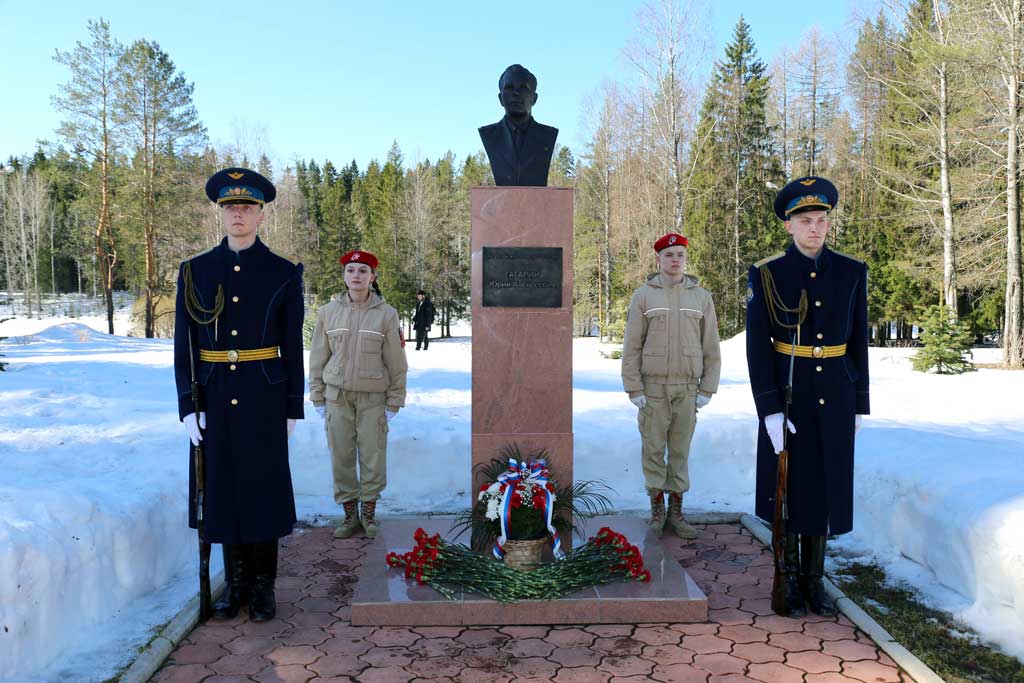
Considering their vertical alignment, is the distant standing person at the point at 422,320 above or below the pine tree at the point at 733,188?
below

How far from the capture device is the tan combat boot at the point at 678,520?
546 centimetres

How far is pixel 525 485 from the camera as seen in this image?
4.39 m

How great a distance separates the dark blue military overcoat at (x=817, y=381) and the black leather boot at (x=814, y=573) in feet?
0.41

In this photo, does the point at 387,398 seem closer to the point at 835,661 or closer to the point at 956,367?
the point at 835,661

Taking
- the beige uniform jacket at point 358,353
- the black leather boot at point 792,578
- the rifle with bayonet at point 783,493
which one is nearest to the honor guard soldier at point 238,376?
the beige uniform jacket at point 358,353

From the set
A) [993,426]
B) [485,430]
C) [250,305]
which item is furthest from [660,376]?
[993,426]

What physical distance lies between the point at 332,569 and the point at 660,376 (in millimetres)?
2569

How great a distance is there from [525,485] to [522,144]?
214cm

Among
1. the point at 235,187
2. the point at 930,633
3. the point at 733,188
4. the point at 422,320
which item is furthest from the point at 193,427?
the point at 733,188

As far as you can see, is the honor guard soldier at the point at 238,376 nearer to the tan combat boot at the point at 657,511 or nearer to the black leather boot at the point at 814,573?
the tan combat boot at the point at 657,511

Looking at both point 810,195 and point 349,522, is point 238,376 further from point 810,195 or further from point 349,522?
point 810,195

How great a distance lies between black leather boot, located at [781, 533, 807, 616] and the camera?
4.05 metres

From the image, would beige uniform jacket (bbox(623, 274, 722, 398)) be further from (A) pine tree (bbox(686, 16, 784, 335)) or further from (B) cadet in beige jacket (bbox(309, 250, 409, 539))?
(A) pine tree (bbox(686, 16, 784, 335))

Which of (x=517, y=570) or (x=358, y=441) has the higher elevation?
(x=358, y=441)
